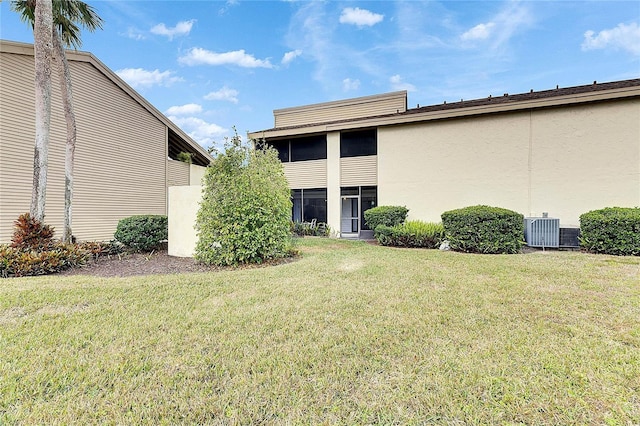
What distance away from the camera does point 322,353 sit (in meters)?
2.88

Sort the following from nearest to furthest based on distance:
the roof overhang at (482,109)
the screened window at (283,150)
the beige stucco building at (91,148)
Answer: the beige stucco building at (91,148) < the roof overhang at (482,109) < the screened window at (283,150)

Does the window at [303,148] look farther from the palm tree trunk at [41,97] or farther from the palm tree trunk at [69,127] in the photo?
the palm tree trunk at [41,97]

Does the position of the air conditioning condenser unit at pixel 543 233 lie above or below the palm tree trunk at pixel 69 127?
below

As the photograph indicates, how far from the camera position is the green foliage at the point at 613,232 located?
7.91 meters

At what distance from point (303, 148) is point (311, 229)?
4444 millimetres

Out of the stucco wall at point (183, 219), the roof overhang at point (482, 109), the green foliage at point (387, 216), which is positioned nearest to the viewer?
the stucco wall at point (183, 219)

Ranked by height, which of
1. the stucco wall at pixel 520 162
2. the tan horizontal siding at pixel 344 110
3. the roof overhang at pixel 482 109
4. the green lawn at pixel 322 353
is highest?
the tan horizontal siding at pixel 344 110

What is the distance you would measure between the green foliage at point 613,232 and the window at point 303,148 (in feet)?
35.0

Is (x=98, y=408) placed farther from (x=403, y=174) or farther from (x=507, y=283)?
(x=403, y=174)

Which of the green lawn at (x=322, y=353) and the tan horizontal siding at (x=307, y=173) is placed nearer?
the green lawn at (x=322, y=353)

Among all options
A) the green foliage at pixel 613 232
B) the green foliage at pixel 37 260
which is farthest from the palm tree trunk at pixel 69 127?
the green foliage at pixel 613 232

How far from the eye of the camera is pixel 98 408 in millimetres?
2156

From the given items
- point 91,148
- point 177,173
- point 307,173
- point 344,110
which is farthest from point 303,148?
point 91,148

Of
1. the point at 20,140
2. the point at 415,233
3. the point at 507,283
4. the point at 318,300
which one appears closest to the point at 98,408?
A: the point at 318,300
